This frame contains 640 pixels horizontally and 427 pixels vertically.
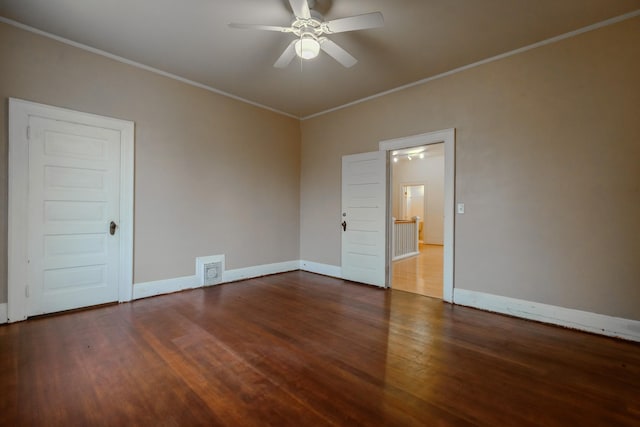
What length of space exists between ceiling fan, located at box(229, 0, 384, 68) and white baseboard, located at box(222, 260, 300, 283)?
3176 mm

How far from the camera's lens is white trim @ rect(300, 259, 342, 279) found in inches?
195

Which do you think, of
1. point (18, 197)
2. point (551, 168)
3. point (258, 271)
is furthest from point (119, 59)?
point (551, 168)

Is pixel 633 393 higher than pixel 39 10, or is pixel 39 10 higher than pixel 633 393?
pixel 39 10

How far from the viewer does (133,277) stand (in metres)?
3.57

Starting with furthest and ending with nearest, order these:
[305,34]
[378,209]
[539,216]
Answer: [378,209]
[539,216]
[305,34]

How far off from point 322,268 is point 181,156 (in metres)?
2.92

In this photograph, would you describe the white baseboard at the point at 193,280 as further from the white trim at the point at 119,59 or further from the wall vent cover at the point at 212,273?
the white trim at the point at 119,59

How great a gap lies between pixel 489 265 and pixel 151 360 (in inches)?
138

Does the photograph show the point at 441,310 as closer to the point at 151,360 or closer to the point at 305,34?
the point at 151,360

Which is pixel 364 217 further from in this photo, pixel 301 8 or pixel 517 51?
pixel 301 8

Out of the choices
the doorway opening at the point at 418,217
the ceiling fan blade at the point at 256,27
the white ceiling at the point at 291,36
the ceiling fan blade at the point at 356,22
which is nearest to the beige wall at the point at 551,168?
the white ceiling at the point at 291,36

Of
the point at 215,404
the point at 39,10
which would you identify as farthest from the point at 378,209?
the point at 39,10

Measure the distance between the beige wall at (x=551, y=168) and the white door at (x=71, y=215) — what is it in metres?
→ 4.02

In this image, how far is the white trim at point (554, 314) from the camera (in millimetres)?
2613
